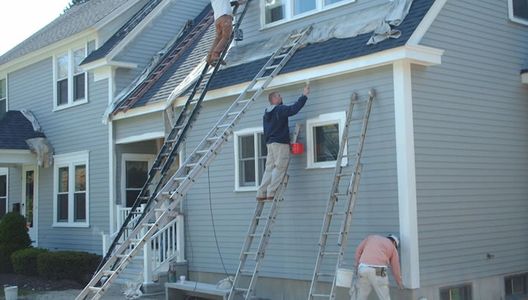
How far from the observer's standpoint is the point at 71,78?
18531 millimetres

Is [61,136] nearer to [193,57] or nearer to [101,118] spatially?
[101,118]

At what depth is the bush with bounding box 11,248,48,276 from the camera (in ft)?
55.3

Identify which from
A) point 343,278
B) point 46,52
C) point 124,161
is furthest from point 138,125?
point 343,278

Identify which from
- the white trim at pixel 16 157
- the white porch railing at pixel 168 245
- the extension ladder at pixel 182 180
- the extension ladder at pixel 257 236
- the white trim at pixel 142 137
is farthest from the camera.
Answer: the white trim at pixel 16 157

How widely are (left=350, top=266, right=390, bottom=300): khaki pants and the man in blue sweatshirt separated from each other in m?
2.23

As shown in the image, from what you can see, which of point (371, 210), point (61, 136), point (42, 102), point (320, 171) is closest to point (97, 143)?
point (61, 136)

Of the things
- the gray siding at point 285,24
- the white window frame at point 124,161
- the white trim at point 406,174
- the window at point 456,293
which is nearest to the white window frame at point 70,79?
the white window frame at point 124,161

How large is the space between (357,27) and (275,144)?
2.38 metres

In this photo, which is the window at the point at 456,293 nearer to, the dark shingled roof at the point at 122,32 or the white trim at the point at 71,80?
the dark shingled roof at the point at 122,32

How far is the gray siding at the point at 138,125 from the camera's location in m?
15.1

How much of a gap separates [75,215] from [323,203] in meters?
9.25

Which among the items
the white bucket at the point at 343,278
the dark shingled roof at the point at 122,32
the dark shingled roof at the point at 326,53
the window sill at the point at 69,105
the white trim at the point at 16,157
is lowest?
the white bucket at the point at 343,278

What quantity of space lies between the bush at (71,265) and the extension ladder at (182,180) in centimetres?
502

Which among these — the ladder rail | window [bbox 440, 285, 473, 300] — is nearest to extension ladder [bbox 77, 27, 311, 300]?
the ladder rail
